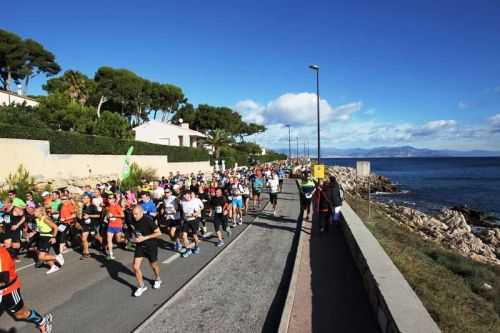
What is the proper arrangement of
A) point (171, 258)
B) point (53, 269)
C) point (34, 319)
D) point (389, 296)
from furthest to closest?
point (171, 258) → point (53, 269) → point (34, 319) → point (389, 296)

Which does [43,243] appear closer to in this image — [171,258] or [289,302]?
[171,258]

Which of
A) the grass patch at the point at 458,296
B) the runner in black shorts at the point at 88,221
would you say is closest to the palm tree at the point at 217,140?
the runner in black shorts at the point at 88,221

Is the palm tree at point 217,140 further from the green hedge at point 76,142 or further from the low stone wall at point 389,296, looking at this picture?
the low stone wall at point 389,296

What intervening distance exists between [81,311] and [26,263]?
406cm

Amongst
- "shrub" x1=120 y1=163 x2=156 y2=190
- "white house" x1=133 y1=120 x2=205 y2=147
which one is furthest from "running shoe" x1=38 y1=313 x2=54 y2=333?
"white house" x1=133 y1=120 x2=205 y2=147

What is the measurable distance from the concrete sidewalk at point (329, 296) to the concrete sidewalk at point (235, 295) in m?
0.38

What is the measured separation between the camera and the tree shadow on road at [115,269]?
7.16m

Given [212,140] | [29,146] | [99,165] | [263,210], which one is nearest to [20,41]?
[212,140]

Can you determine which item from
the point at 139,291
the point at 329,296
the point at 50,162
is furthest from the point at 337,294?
the point at 50,162

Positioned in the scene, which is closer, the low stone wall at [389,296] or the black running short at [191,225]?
the low stone wall at [389,296]

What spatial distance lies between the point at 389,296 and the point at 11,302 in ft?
15.9

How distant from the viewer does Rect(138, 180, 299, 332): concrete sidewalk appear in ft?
17.1

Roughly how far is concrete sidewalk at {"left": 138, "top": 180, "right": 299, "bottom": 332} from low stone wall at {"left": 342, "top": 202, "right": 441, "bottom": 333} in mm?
1484

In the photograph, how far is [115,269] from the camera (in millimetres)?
8047
